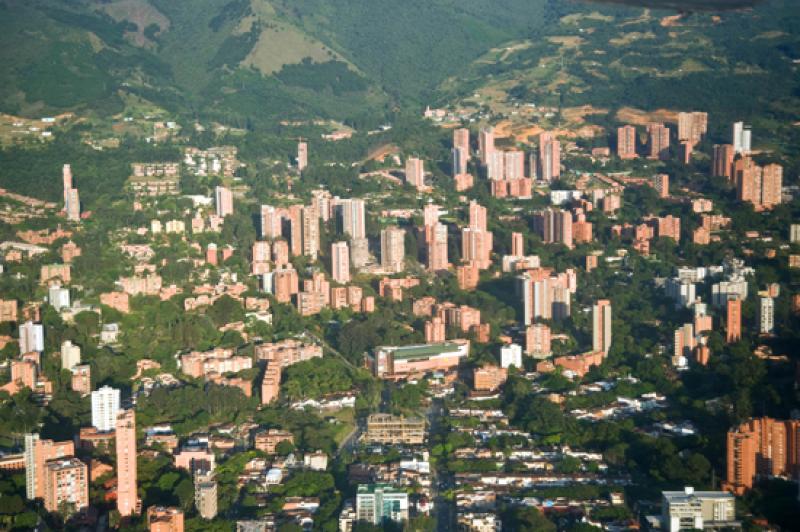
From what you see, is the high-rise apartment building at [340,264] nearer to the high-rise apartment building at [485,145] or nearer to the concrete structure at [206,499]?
the high-rise apartment building at [485,145]

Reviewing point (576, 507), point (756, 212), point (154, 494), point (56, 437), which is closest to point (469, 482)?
point (576, 507)

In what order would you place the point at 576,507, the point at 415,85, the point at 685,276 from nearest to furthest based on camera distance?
1. the point at 576,507
2. the point at 685,276
3. the point at 415,85

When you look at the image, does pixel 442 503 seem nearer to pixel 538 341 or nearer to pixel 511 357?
pixel 511 357

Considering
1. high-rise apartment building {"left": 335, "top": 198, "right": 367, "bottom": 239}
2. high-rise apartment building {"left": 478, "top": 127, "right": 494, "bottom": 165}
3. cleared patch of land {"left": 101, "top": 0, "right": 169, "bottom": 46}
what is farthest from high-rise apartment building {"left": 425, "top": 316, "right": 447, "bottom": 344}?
cleared patch of land {"left": 101, "top": 0, "right": 169, "bottom": 46}

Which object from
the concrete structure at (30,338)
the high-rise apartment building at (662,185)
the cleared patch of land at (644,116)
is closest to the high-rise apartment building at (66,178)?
the concrete structure at (30,338)

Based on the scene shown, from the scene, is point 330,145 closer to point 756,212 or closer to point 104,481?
point 756,212
